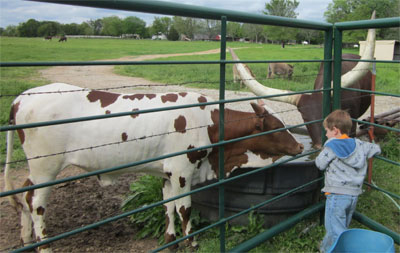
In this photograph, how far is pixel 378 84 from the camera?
40.1 ft

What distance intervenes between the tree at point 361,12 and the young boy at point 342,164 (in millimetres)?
20099

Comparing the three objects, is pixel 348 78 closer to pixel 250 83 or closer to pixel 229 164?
pixel 250 83

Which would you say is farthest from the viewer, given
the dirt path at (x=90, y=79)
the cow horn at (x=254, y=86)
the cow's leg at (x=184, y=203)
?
the dirt path at (x=90, y=79)

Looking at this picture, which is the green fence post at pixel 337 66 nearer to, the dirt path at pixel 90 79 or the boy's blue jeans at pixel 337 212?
the boy's blue jeans at pixel 337 212

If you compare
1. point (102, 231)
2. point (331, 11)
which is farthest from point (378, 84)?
point (331, 11)

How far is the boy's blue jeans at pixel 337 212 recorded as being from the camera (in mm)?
2557

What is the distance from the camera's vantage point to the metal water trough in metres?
3.12

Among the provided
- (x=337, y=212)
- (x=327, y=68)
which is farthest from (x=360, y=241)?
(x=327, y=68)

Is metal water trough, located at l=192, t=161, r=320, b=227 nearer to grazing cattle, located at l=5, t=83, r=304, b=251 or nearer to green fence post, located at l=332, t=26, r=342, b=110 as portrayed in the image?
grazing cattle, located at l=5, t=83, r=304, b=251

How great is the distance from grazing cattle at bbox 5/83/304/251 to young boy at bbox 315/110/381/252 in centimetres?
66

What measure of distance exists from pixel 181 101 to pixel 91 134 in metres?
0.81

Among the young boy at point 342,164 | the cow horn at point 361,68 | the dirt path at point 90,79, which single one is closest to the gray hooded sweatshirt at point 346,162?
the young boy at point 342,164

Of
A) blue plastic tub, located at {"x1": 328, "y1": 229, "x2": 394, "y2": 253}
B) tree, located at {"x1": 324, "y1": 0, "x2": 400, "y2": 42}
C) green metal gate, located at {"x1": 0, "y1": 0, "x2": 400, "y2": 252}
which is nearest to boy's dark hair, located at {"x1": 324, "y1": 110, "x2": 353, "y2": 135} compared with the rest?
green metal gate, located at {"x1": 0, "y1": 0, "x2": 400, "y2": 252}

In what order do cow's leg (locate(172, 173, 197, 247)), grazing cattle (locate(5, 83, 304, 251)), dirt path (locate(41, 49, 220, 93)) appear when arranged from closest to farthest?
grazing cattle (locate(5, 83, 304, 251)) → cow's leg (locate(172, 173, 197, 247)) → dirt path (locate(41, 49, 220, 93))
